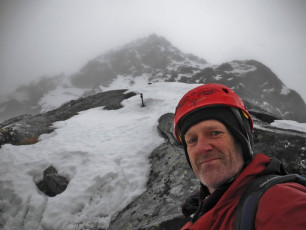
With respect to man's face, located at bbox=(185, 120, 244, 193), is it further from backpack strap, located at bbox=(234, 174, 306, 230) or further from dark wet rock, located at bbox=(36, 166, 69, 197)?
dark wet rock, located at bbox=(36, 166, 69, 197)

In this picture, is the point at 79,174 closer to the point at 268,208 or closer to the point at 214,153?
the point at 214,153

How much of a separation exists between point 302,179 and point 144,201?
4.55 meters

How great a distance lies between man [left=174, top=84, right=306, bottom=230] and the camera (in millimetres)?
1336

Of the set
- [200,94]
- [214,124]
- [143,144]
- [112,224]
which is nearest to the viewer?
[214,124]

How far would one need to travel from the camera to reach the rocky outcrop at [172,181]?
14.9 feet

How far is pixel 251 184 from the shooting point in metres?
1.68

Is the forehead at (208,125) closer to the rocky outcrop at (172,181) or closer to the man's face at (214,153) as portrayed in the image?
the man's face at (214,153)

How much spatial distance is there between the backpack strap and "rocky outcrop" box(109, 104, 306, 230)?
307 cm

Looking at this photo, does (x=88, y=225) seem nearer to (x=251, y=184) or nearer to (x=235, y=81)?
(x=251, y=184)

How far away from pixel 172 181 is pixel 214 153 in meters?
3.89

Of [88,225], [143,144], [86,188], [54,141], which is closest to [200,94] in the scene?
[88,225]

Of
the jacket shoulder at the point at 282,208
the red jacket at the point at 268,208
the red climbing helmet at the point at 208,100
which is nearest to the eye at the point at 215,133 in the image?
the red climbing helmet at the point at 208,100

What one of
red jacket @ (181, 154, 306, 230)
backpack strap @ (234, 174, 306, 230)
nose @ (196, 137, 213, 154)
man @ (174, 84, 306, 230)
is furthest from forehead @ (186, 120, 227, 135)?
backpack strap @ (234, 174, 306, 230)

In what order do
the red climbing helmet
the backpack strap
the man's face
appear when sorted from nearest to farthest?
the backpack strap < the man's face < the red climbing helmet
